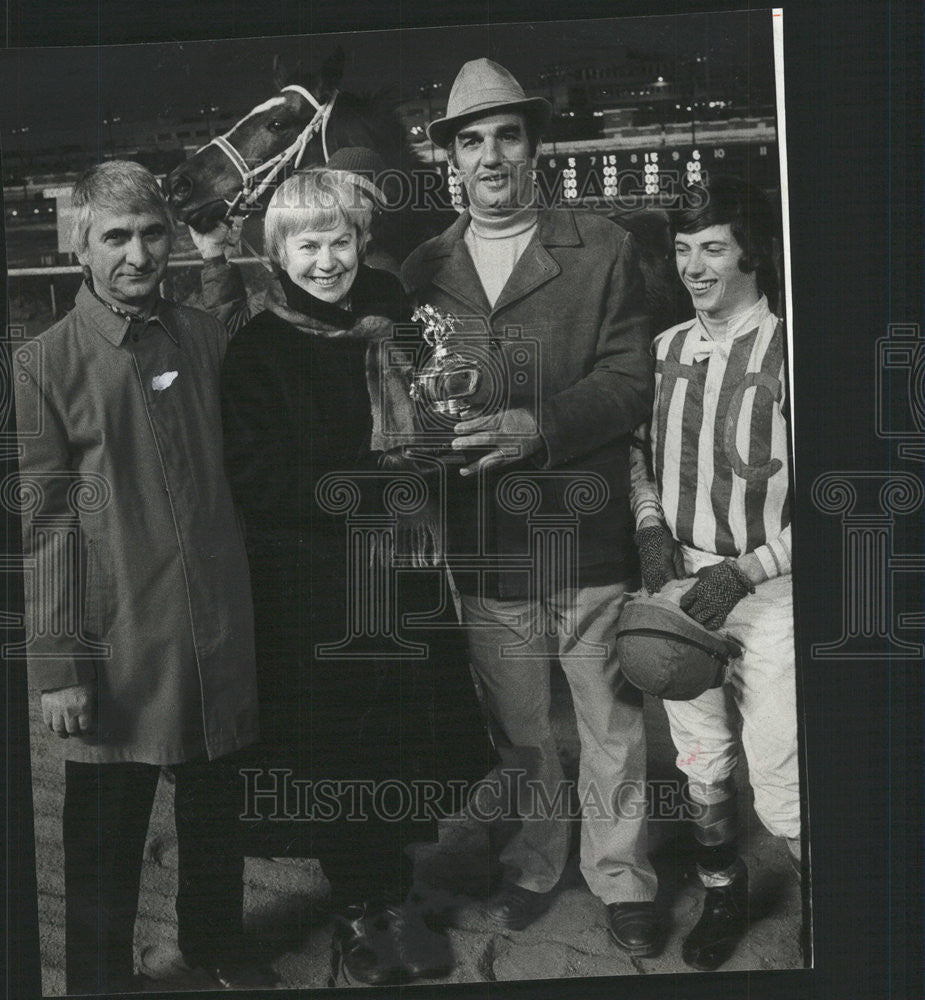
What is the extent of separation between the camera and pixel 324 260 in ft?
8.14

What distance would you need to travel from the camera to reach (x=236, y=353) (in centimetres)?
249

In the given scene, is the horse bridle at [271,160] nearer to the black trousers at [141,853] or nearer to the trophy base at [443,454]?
the trophy base at [443,454]

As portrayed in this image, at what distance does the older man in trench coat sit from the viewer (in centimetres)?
246

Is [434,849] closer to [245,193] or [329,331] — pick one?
[329,331]

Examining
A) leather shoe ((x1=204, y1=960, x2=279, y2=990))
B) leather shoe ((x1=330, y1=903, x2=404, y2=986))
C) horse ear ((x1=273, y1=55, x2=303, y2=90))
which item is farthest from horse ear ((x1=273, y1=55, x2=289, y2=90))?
leather shoe ((x1=204, y1=960, x2=279, y2=990))

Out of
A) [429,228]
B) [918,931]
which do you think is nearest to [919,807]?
[918,931]

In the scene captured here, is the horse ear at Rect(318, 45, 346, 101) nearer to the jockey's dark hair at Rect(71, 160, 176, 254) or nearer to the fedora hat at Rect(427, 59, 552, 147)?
Answer: the fedora hat at Rect(427, 59, 552, 147)

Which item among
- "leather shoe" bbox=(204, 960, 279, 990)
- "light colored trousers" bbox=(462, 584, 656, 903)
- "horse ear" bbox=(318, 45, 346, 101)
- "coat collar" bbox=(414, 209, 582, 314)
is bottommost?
"leather shoe" bbox=(204, 960, 279, 990)

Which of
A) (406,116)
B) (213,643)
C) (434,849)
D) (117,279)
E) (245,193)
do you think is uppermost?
(406,116)

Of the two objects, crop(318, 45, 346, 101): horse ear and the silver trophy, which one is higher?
crop(318, 45, 346, 101): horse ear

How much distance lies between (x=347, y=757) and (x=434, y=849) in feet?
1.05

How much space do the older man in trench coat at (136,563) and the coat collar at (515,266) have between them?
576mm

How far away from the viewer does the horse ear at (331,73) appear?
2.50 m

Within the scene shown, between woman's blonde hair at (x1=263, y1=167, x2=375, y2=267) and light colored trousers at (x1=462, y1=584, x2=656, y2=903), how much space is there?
980mm
